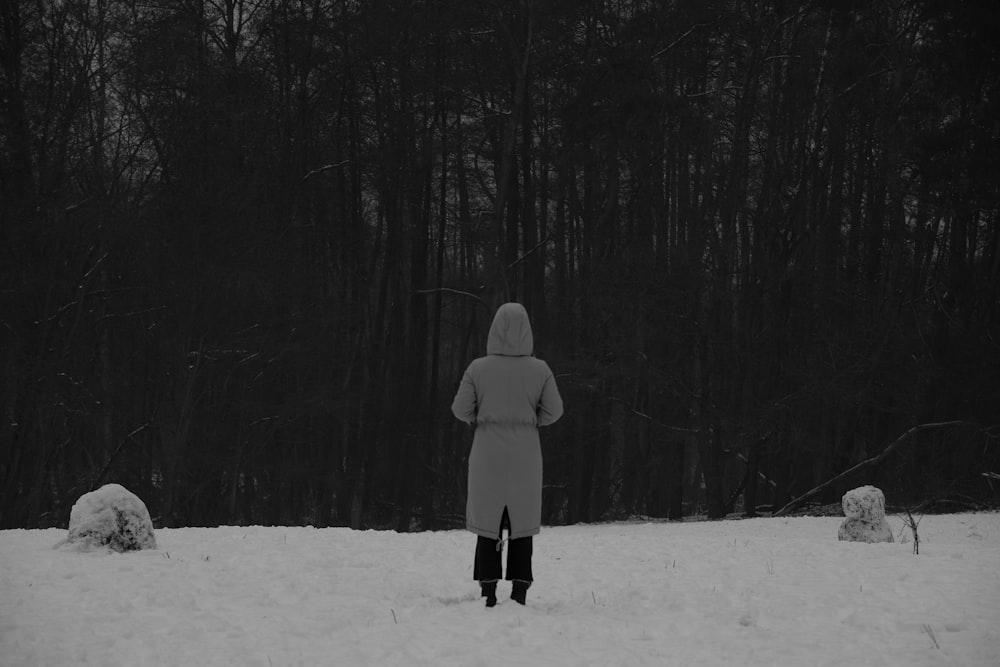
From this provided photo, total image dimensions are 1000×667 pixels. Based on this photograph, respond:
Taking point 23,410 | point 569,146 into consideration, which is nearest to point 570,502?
point 569,146

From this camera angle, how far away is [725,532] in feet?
57.6

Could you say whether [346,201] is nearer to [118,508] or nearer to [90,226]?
[90,226]

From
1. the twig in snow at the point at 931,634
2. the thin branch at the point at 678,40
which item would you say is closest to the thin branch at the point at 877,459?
the thin branch at the point at 678,40

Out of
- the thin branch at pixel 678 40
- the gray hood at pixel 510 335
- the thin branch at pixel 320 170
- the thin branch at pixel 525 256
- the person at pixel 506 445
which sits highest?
the thin branch at pixel 678 40

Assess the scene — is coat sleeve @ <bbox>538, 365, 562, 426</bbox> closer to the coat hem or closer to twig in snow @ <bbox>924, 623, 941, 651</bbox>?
the coat hem

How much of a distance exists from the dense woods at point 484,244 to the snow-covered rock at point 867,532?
998 cm

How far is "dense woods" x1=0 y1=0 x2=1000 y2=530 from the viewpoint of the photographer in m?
21.9

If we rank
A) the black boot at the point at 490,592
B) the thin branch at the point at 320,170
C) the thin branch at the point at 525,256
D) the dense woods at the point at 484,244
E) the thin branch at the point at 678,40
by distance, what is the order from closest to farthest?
the black boot at the point at 490,592 → the dense woods at the point at 484,244 → the thin branch at the point at 678,40 → the thin branch at the point at 525,256 → the thin branch at the point at 320,170

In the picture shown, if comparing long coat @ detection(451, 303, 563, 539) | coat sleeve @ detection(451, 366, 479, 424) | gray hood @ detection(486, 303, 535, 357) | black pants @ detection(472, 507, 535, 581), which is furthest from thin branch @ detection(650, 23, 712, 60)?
black pants @ detection(472, 507, 535, 581)

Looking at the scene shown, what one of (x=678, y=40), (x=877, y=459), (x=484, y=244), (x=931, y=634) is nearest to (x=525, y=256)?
(x=484, y=244)

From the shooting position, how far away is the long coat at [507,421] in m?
7.06

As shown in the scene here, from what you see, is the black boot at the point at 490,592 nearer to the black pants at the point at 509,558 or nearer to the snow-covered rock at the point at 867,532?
Result: the black pants at the point at 509,558

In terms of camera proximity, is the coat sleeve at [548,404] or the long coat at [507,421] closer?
the long coat at [507,421]

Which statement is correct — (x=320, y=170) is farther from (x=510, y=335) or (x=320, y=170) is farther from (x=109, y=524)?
(x=510, y=335)
